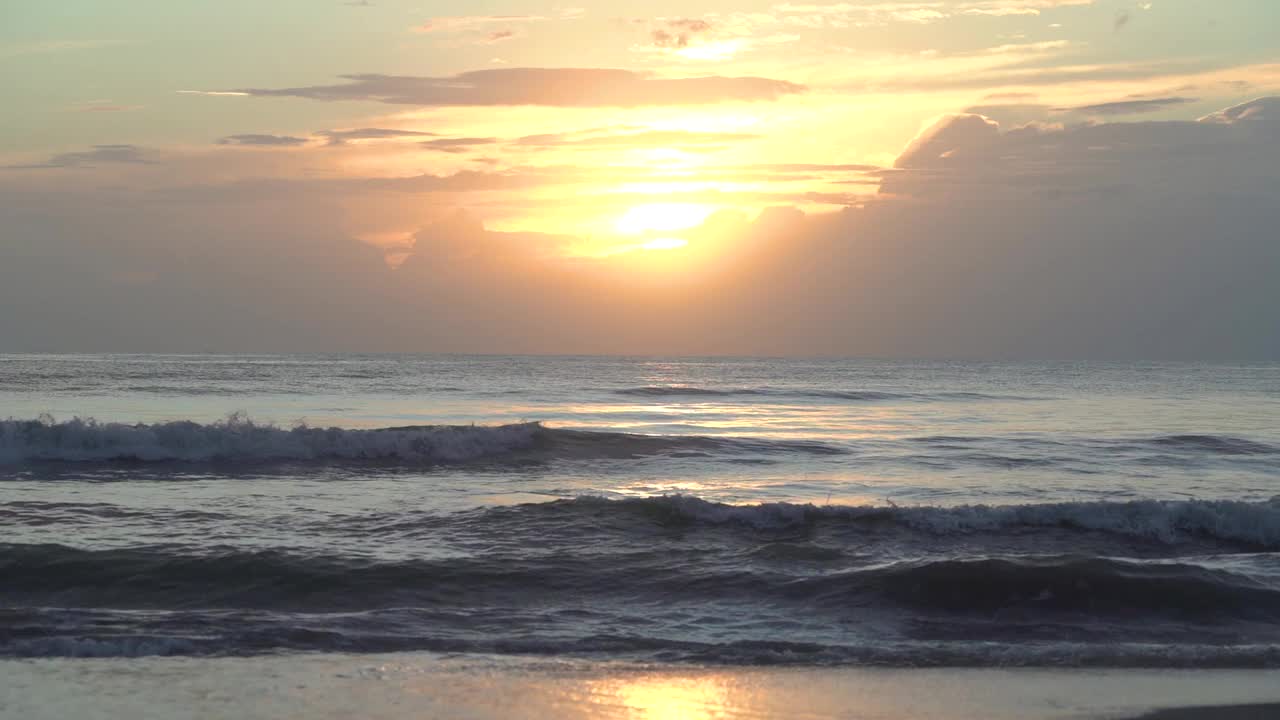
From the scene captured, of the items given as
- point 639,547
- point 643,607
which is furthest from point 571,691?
point 639,547

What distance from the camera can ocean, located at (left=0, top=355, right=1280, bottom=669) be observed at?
9.85 m

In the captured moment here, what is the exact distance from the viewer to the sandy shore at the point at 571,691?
25.0ft

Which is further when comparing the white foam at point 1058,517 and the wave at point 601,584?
the white foam at point 1058,517

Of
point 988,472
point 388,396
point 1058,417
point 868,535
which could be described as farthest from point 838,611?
point 388,396

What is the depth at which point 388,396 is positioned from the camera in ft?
145

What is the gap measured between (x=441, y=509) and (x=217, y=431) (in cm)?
911

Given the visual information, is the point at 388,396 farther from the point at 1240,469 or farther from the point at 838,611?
the point at 838,611

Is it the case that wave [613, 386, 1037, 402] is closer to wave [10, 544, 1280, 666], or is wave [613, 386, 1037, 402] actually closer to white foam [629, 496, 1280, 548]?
white foam [629, 496, 1280, 548]

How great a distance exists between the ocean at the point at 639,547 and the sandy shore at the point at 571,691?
15.5 inches

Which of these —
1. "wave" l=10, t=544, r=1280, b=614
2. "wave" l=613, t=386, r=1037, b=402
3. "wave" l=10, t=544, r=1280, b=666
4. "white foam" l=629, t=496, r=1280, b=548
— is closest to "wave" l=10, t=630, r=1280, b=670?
"wave" l=10, t=544, r=1280, b=666

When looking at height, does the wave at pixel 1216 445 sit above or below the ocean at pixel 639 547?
below

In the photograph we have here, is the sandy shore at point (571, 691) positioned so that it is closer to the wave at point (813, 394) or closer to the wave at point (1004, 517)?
the wave at point (1004, 517)

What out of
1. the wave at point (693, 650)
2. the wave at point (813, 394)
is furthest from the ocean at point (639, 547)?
the wave at point (813, 394)

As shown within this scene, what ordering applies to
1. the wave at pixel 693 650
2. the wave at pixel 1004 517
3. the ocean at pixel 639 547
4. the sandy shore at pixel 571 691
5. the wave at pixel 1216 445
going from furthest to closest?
1. the wave at pixel 1216 445
2. the wave at pixel 1004 517
3. the ocean at pixel 639 547
4. the wave at pixel 693 650
5. the sandy shore at pixel 571 691
